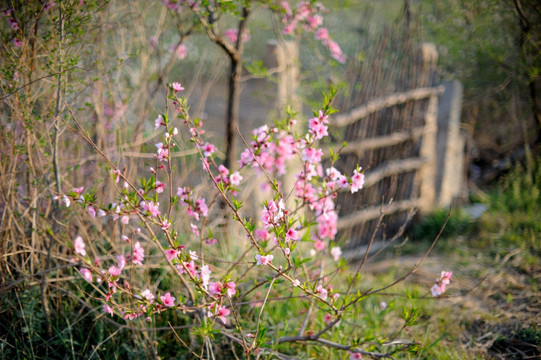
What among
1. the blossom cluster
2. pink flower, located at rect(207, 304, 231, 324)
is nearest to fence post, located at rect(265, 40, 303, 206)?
the blossom cluster

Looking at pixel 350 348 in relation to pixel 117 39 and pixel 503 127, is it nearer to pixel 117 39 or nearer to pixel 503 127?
pixel 117 39

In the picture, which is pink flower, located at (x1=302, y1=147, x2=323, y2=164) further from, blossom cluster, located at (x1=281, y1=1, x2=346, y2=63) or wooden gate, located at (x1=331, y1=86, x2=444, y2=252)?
wooden gate, located at (x1=331, y1=86, x2=444, y2=252)

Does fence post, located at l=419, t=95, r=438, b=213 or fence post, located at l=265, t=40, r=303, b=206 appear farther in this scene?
fence post, located at l=419, t=95, r=438, b=213

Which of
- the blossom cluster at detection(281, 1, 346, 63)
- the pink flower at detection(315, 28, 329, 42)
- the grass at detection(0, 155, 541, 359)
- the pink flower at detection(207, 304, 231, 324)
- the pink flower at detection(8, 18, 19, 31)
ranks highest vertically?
the blossom cluster at detection(281, 1, 346, 63)

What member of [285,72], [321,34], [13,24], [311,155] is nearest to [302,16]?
[321,34]

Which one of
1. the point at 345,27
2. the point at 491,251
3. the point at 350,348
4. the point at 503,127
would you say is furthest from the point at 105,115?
the point at 345,27

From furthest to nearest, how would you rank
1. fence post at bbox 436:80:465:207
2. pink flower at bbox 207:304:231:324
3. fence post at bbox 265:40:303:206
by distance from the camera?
fence post at bbox 436:80:465:207 → fence post at bbox 265:40:303:206 → pink flower at bbox 207:304:231:324

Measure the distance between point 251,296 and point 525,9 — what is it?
2968 millimetres

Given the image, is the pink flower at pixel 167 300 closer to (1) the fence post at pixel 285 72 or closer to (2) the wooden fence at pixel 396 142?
(2) the wooden fence at pixel 396 142

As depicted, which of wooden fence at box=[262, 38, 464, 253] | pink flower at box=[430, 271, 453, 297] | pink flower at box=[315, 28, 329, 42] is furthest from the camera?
wooden fence at box=[262, 38, 464, 253]

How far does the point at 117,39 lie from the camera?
2439mm

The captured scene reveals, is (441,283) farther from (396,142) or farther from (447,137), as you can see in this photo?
(447,137)

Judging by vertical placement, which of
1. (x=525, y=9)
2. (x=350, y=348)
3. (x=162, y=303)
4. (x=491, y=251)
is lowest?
(x=491, y=251)

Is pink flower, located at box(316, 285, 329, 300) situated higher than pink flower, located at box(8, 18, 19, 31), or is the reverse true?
pink flower, located at box(8, 18, 19, 31)
